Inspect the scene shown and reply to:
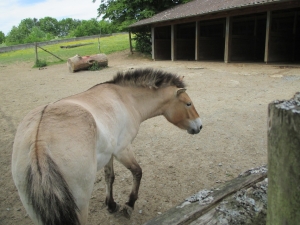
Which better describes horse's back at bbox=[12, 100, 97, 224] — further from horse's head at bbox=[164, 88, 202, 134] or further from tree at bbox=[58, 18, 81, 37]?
tree at bbox=[58, 18, 81, 37]

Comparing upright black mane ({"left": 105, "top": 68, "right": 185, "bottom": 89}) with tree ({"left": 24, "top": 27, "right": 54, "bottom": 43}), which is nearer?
upright black mane ({"left": 105, "top": 68, "right": 185, "bottom": 89})

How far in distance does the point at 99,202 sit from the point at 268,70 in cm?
961

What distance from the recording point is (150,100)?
313 centimetres

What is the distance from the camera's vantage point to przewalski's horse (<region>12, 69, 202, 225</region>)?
4.94ft

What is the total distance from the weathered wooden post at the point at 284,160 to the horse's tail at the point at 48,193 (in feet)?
3.76

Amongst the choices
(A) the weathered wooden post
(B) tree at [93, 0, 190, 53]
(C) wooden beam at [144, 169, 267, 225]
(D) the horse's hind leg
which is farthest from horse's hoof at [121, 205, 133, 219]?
(B) tree at [93, 0, 190, 53]

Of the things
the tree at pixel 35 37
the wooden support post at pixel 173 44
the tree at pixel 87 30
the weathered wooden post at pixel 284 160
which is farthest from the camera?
the tree at pixel 87 30

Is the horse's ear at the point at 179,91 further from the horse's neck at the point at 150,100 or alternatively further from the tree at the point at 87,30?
the tree at the point at 87,30

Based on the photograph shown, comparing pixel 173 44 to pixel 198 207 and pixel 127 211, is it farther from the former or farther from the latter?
pixel 198 207

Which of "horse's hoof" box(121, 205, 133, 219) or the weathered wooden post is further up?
the weathered wooden post

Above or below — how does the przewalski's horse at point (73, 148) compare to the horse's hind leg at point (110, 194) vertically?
above

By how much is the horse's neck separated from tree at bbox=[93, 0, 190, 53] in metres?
17.2

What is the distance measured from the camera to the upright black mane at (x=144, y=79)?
10.1 ft

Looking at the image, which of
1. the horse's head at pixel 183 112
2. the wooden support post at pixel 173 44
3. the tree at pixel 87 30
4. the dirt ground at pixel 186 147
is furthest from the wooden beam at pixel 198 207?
the tree at pixel 87 30
